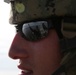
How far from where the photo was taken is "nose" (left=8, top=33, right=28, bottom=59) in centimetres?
251

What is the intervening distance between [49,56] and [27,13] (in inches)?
19.8

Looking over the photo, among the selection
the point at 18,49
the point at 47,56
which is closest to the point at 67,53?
the point at 47,56

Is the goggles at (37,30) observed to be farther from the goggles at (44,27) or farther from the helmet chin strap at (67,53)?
the helmet chin strap at (67,53)

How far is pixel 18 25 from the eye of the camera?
274cm

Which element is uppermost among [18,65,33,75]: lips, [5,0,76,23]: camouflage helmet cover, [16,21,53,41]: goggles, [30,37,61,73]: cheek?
A: [5,0,76,23]: camouflage helmet cover

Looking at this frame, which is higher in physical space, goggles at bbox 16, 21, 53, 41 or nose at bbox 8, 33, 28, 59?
goggles at bbox 16, 21, 53, 41

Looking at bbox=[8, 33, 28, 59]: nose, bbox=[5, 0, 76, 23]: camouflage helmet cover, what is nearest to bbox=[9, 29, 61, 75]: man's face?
bbox=[8, 33, 28, 59]: nose

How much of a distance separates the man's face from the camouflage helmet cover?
0.79 ft

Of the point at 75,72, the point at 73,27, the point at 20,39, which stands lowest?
the point at 75,72

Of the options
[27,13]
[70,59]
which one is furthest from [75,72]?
[27,13]

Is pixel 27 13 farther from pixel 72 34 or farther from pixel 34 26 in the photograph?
pixel 72 34

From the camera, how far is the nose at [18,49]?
8.23ft

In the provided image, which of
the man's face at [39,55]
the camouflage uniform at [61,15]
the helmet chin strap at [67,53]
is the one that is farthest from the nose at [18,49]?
the helmet chin strap at [67,53]

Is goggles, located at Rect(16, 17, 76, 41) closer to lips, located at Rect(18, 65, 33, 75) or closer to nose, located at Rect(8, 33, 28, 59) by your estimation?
nose, located at Rect(8, 33, 28, 59)
